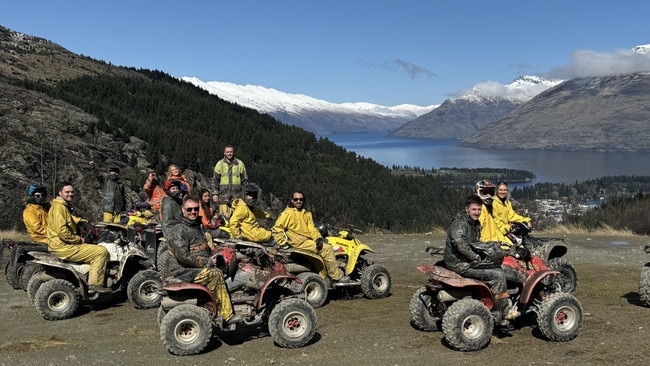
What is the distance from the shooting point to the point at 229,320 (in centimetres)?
728

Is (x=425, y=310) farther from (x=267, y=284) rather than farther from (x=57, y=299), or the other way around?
(x=57, y=299)

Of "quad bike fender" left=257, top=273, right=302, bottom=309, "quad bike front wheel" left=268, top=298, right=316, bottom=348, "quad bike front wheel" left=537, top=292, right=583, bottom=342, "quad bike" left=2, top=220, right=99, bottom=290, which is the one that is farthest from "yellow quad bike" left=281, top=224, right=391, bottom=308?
"quad bike" left=2, top=220, right=99, bottom=290

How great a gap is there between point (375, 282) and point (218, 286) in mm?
3836

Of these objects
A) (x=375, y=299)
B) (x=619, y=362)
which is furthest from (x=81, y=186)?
(x=619, y=362)

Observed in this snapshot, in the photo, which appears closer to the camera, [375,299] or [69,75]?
[375,299]

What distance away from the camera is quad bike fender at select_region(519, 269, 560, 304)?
24.0 ft

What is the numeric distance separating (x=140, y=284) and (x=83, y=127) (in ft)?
182

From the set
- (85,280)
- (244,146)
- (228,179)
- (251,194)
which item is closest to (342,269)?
(251,194)

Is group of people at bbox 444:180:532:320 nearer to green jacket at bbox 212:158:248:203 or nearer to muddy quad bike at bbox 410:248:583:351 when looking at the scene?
muddy quad bike at bbox 410:248:583:351

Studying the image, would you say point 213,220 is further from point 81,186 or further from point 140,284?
point 81,186

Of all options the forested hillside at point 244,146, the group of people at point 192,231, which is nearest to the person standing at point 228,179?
the group of people at point 192,231

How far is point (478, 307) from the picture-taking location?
274 inches

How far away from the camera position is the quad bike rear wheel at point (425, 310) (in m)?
7.73

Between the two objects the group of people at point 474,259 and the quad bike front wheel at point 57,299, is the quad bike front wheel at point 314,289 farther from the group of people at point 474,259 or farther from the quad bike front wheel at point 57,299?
the quad bike front wheel at point 57,299
